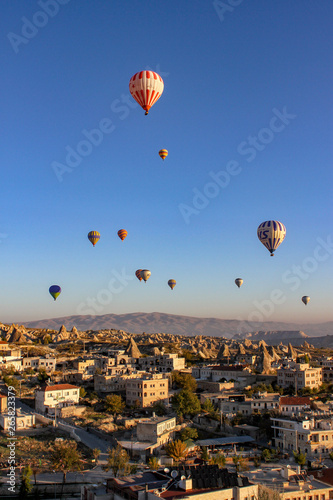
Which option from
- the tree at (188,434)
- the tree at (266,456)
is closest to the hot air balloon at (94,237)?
the tree at (188,434)

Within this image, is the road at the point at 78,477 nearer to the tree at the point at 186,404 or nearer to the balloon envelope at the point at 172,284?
the tree at the point at 186,404

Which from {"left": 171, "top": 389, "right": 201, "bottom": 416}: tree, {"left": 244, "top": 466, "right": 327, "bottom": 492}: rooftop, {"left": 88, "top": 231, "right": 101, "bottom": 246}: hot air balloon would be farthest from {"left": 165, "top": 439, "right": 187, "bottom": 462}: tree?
{"left": 88, "top": 231, "right": 101, "bottom": 246}: hot air balloon

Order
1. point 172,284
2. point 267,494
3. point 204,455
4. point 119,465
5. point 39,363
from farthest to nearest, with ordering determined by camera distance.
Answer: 1. point 172,284
2. point 39,363
3. point 204,455
4. point 119,465
5. point 267,494

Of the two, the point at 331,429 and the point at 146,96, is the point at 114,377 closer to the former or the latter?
the point at 331,429

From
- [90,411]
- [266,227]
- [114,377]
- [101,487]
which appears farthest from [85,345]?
[101,487]

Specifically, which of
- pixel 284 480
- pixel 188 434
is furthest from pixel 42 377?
pixel 284 480

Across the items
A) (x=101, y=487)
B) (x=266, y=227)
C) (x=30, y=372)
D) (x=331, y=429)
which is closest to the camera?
(x=101, y=487)

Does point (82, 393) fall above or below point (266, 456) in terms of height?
above

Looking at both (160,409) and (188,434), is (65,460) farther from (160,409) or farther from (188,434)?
(160,409)
